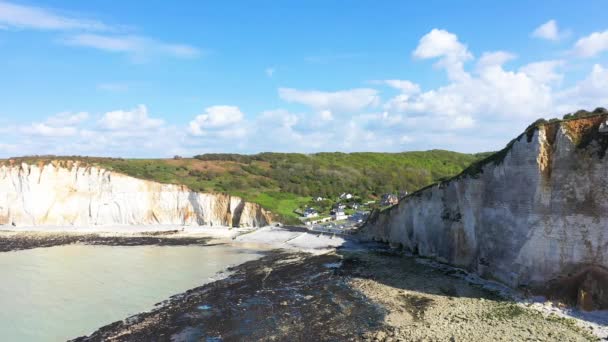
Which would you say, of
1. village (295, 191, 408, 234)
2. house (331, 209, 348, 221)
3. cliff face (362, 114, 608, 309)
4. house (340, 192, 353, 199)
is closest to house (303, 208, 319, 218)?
village (295, 191, 408, 234)

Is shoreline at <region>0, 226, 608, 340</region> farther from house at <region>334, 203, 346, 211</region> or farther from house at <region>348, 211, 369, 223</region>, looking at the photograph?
house at <region>334, 203, 346, 211</region>

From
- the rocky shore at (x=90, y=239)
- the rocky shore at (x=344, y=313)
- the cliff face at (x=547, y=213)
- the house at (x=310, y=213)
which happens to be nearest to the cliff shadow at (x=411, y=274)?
the rocky shore at (x=344, y=313)

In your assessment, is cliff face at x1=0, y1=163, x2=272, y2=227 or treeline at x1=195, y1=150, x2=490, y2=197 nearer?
cliff face at x1=0, y1=163, x2=272, y2=227

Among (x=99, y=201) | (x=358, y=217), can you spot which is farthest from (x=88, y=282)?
(x=358, y=217)

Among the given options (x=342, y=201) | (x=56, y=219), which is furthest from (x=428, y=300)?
(x=56, y=219)

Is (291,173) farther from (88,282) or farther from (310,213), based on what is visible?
(88,282)

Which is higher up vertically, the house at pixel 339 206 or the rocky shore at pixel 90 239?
the house at pixel 339 206

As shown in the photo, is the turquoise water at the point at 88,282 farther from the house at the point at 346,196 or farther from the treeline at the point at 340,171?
the house at the point at 346,196
